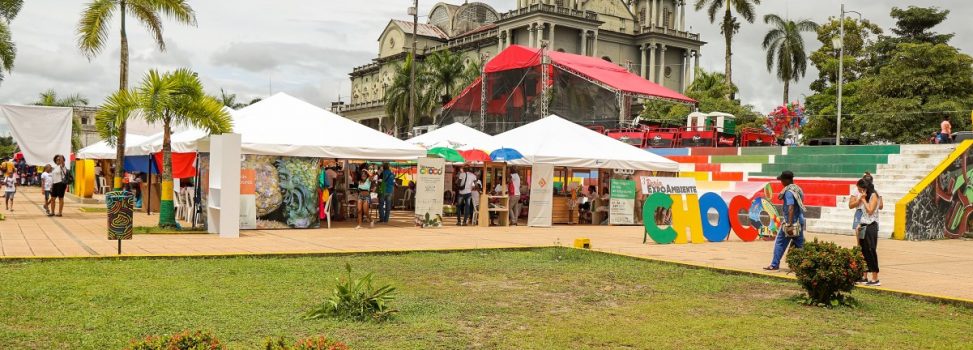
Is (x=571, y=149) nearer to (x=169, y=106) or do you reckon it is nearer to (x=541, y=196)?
(x=541, y=196)

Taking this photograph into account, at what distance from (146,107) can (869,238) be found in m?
13.3

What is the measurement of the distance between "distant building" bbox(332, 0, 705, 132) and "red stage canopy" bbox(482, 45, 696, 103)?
17.6 meters

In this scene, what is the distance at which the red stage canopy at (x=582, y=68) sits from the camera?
4106 centimetres

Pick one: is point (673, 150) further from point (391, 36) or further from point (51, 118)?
point (391, 36)

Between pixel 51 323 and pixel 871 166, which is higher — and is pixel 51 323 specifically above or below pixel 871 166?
below

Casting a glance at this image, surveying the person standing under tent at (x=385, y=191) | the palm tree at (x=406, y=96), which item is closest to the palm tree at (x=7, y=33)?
the person standing under tent at (x=385, y=191)

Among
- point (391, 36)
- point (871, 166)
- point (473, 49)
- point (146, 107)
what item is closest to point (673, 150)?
point (871, 166)

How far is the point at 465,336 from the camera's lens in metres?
7.04

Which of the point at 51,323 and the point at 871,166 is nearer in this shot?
the point at 51,323

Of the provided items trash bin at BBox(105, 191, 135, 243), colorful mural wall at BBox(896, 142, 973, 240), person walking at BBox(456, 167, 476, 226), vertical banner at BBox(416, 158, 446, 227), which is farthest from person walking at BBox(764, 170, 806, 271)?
person walking at BBox(456, 167, 476, 226)

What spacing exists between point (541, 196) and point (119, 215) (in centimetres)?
1158

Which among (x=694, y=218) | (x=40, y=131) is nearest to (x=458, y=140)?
(x=694, y=218)

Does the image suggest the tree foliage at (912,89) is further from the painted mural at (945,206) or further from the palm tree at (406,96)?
the palm tree at (406,96)

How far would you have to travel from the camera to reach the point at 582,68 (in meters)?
43.0
